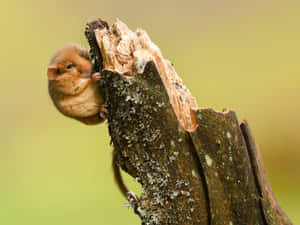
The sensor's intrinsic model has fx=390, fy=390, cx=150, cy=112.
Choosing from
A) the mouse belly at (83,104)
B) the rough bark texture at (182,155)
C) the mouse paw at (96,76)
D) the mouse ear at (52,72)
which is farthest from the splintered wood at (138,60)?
the mouse ear at (52,72)

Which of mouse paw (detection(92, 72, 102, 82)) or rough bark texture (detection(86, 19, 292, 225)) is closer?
rough bark texture (detection(86, 19, 292, 225))

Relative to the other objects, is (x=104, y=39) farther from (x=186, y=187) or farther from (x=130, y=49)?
(x=186, y=187)

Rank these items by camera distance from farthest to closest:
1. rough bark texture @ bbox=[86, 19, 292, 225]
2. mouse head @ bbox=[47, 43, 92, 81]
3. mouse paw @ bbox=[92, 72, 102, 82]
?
mouse head @ bbox=[47, 43, 92, 81] → mouse paw @ bbox=[92, 72, 102, 82] → rough bark texture @ bbox=[86, 19, 292, 225]

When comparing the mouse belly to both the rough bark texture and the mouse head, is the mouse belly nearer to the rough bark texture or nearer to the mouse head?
the mouse head

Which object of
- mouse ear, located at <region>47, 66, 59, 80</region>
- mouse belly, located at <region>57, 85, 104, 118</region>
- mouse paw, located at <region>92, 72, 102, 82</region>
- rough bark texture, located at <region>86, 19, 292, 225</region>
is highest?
mouse ear, located at <region>47, 66, 59, 80</region>

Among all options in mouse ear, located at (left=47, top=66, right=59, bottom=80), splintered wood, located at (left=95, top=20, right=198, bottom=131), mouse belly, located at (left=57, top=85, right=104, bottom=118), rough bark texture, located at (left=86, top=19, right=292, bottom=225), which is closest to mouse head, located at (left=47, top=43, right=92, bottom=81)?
mouse ear, located at (left=47, top=66, right=59, bottom=80)

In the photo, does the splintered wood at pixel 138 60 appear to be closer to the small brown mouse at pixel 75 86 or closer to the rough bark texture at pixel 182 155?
the rough bark texture at pixel 182 155

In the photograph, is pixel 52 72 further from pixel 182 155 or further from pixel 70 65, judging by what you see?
pixel 182 155
